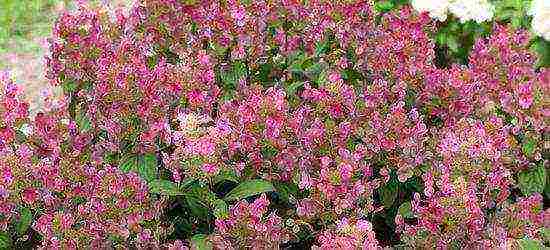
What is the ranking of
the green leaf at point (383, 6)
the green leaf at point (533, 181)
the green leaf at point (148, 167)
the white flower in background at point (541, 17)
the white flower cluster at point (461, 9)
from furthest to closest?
the green leaf at point (383, 6) < the white flower cluster at point (461, 9) < the white flower in background at point (541, 17) < the green leaf at point (533, 181) < the green leaf at point (148, 167)

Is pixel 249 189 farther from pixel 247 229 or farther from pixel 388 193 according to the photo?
pixel 388 193

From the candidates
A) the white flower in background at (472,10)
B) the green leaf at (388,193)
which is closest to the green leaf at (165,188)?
the green leaf at (388,193)

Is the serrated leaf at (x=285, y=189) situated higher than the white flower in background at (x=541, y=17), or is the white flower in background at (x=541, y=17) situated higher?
the serrated leaf at (x=285, y=189)

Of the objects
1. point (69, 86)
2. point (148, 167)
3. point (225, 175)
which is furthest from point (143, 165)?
point (69, 86)

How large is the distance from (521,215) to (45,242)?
3.85 feet

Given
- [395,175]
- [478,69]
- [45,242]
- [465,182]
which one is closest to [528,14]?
[478,69]

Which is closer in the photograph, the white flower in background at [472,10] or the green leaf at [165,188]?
the green leaf at [165,188]

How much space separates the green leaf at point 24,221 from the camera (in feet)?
6.66

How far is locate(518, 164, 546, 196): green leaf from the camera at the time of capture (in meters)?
2.39

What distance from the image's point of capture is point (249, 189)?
205cm

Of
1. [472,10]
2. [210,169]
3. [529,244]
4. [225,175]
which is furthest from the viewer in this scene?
[472,10]

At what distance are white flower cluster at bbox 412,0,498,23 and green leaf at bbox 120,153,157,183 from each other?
2340 millimetres

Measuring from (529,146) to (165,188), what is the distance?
42.9 inches

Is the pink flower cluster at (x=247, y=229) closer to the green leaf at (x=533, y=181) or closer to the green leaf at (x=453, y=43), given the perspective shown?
the green leaf at (x=533, y=181)
